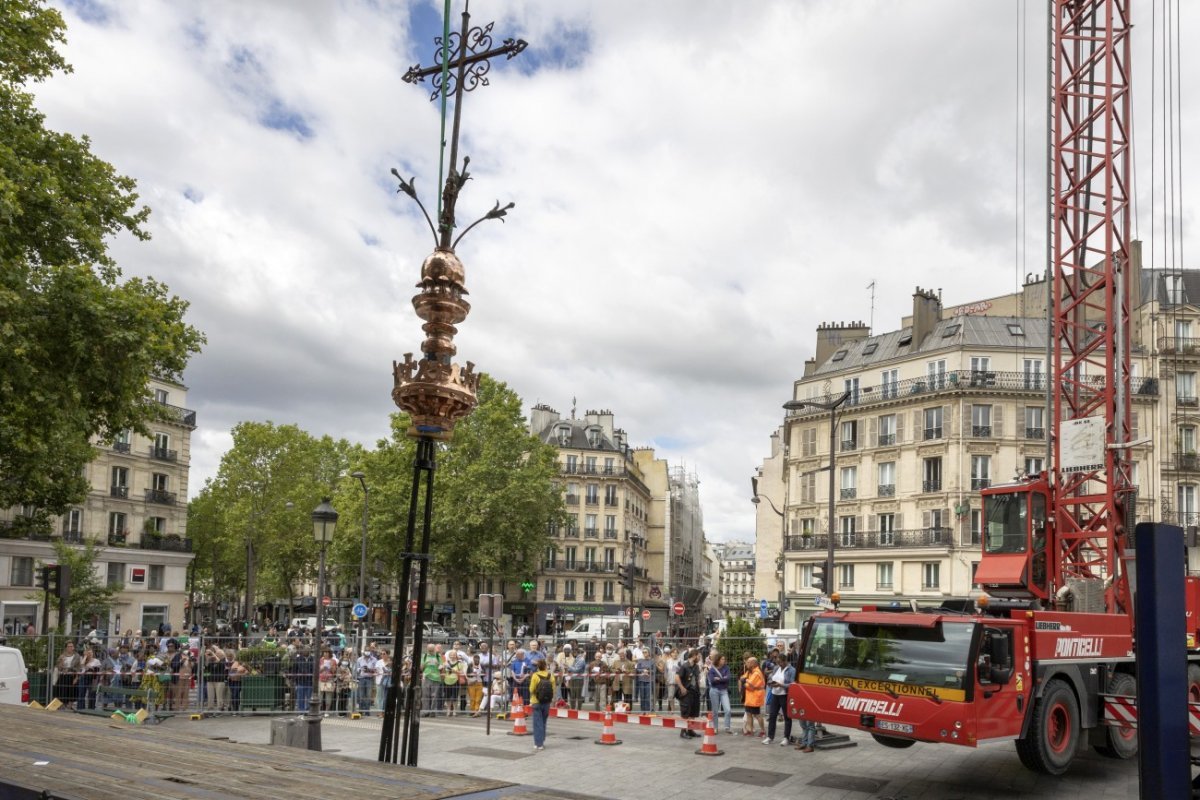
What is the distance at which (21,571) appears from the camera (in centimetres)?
4556

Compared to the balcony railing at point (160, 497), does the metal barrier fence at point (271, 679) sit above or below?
below

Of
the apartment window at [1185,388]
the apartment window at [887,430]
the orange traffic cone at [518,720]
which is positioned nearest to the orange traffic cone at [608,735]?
the orange traffic cone at [518,720]

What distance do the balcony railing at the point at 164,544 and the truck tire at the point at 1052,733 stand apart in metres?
48.6

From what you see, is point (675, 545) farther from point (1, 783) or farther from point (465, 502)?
point (1, 783)

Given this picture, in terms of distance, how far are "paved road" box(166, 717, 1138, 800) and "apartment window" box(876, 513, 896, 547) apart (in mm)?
34794

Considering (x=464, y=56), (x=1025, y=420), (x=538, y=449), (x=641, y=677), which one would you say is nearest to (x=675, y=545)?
(x=538, y=449)

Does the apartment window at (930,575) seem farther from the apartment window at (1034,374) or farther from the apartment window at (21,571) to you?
the apartment window at (21,571)

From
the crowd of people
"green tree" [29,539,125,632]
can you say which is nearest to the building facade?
"green tree" [29,539,125,632]

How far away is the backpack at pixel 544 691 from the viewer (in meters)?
15.9

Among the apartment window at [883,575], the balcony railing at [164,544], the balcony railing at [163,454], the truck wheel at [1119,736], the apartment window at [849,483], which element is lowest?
the truck wheel at [1119,736]

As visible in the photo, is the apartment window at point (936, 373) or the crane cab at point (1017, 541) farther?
the apartment window at point (936, 373)

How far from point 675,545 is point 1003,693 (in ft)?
314

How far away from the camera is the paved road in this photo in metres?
12.9

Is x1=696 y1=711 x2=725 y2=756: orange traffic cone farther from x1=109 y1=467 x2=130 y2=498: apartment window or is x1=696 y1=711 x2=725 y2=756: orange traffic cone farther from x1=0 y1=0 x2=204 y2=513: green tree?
x1=109 y1=467 x2=130 y2=498: apartment window
